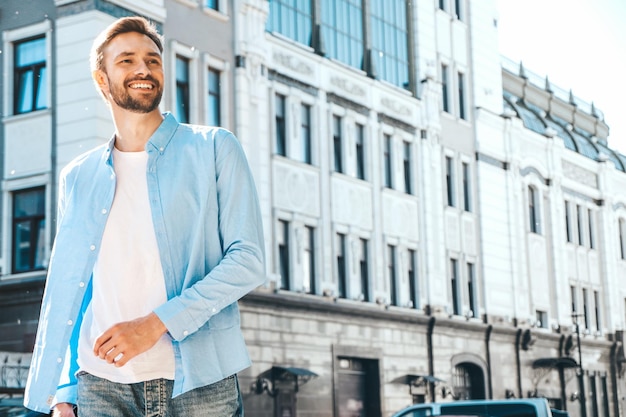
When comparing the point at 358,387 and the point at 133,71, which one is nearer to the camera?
the point at 133,71

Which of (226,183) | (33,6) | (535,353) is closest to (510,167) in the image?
(535,353)

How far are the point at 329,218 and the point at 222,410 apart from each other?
27042mm

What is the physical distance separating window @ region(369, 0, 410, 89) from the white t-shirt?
30419 mm

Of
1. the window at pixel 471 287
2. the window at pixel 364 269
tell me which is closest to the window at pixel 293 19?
the window at pixel 364 269

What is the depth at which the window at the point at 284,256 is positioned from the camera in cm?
2769

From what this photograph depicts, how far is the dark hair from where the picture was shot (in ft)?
9.17

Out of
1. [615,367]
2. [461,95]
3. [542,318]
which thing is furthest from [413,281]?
[615,367]

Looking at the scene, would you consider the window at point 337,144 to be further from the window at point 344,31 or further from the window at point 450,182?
the window at point 450,182

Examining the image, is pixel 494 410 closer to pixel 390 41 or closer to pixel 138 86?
pixel 138 86

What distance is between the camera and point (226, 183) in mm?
2820

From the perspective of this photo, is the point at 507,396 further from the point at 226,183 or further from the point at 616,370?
the point at 226,183

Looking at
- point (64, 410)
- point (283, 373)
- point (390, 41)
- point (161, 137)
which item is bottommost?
point (64, 410)

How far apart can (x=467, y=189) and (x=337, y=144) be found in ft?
27.1

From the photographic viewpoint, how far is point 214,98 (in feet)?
86.6
